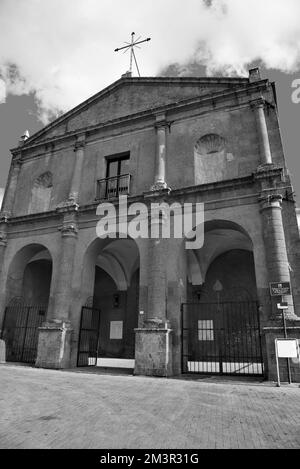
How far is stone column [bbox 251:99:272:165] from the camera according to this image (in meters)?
12.0

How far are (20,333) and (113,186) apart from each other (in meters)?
8.29

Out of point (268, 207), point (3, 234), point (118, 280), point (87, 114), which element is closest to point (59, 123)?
point (87, 114)

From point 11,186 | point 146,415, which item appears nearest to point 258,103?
point 146,415

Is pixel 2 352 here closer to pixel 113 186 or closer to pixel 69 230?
pixel 69 230

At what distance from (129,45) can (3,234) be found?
11933 millimetres

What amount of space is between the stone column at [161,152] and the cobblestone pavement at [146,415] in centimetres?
745

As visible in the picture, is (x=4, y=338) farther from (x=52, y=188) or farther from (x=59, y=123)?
(x=59, y=123)

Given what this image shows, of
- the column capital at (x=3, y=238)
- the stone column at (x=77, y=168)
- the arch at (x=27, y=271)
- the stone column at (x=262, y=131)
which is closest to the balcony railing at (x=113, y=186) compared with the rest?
the stone column at (x=77, y=168)

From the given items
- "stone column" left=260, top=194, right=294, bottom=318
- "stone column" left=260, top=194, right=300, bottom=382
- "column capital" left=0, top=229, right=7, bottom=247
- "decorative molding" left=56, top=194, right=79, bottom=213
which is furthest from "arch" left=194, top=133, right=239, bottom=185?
"column capital" left=0, top=229, right=7, bottom=247

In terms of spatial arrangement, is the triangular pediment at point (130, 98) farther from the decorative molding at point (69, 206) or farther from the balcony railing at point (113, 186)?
the decorative molding at point (69, 206)

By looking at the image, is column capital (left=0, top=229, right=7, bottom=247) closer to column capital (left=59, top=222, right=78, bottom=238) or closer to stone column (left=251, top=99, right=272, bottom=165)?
column capital (left=59, top=222, right=78, bottom=238)

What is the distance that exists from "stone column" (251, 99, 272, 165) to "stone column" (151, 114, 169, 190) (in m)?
3.73

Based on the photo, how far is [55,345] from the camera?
489 inches

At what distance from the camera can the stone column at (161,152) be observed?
519 inches
